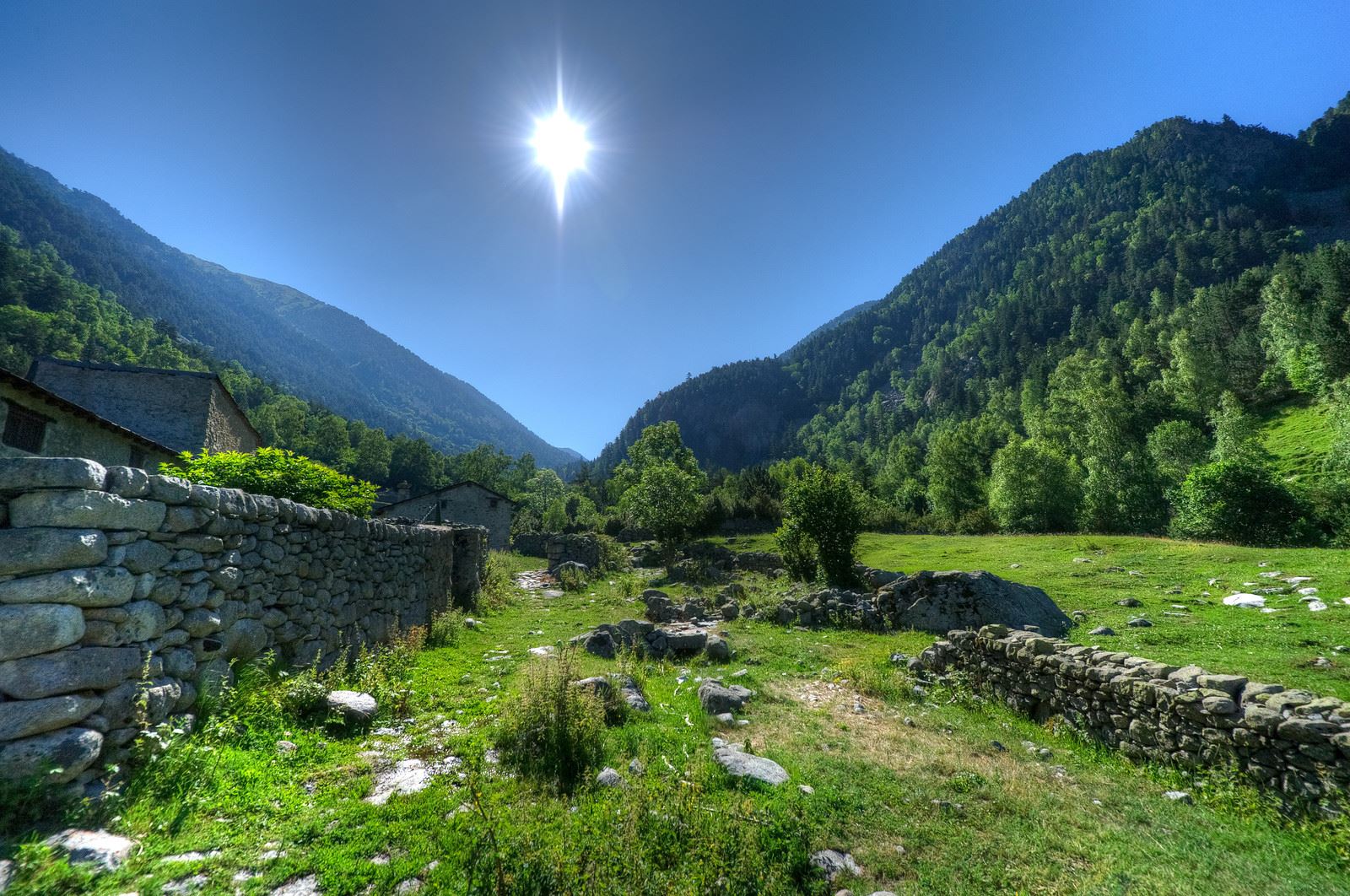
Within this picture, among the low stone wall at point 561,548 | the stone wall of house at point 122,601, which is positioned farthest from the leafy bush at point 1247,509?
the stone wall of house at point 122,601

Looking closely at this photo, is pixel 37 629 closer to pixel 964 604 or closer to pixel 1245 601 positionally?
pixel 964 604

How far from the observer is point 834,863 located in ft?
14.6

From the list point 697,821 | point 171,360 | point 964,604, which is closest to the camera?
point 697,821

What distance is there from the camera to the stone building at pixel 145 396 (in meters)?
23.0

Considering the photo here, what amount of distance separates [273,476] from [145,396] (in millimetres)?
24230

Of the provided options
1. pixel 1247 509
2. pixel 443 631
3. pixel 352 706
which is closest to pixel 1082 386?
pixel 1247 509

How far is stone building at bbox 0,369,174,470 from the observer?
43.7 feet

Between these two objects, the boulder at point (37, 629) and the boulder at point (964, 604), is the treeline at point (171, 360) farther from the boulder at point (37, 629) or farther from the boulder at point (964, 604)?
the boulder at point (37, 629)

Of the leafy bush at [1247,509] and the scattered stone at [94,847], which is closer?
the scattered stone at [94,847]

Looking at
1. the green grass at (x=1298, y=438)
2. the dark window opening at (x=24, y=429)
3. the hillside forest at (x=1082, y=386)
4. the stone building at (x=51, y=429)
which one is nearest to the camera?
the stone building at (x=51, y=429)

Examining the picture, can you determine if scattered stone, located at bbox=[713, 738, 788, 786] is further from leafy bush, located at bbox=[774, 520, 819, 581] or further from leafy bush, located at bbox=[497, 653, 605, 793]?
leafy bush, located at bbox=[774, 520, 819, 581]

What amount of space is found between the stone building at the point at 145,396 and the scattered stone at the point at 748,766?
28709mm

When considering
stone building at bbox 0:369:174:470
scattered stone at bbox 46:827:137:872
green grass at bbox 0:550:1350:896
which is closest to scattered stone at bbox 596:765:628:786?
green grass at bbox 0:550:1350:896

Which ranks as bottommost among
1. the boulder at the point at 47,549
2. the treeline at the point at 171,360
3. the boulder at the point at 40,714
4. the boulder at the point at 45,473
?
the boulder at the point at 40,714
